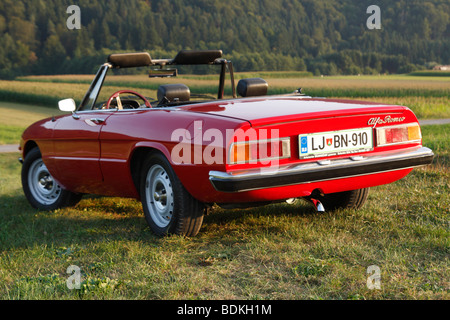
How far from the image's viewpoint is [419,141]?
505 centimetres

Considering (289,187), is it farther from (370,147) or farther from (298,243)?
(370,147)

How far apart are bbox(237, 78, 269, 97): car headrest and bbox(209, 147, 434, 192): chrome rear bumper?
154 centimetres

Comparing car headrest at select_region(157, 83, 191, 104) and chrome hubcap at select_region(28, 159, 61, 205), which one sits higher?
car headrest at select_region(157, 83, 191, 104)

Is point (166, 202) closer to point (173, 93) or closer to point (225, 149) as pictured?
point (225, 149)

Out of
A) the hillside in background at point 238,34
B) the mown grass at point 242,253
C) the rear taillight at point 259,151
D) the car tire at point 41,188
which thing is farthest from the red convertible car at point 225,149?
the hillside in background at point 238,34

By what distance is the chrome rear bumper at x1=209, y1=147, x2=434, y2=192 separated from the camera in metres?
4.09

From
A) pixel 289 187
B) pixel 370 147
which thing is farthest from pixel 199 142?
pixel 370 147

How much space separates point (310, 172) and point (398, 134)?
3.31ft

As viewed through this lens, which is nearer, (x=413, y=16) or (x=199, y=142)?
(x=199, y=142)

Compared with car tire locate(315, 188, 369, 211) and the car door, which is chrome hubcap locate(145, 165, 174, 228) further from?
car tire locate(315, 188, 369, 211)

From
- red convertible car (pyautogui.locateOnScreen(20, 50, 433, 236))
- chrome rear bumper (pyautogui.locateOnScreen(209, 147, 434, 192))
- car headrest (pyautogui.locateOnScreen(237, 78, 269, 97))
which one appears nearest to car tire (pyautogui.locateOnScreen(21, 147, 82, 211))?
red convertible car (pyautogui.locateOnScreen(20, 50, 433, 236))

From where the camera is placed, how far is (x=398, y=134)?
4875mm

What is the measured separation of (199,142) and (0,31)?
93.3 m

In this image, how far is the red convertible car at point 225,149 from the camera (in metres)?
4.19
